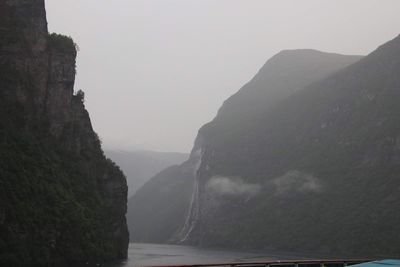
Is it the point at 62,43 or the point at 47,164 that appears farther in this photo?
the point at 62,43

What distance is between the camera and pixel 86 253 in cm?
10544

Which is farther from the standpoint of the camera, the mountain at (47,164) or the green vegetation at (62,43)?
the green vegetation at (62,43)

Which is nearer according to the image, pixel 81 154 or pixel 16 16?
pixel 16 16

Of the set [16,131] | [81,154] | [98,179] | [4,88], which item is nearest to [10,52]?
[4,88]

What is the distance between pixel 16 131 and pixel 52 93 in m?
20.1

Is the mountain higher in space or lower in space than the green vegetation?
lower

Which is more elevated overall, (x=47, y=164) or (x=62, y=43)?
(x=62, y=43)

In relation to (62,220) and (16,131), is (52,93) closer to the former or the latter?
(16,131)

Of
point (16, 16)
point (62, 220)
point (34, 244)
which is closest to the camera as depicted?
point (34, 244)

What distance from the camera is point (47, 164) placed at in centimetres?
10944

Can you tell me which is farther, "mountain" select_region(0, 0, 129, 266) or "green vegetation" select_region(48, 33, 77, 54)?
"green vegetation" select_region(48, 33, 77, 54)

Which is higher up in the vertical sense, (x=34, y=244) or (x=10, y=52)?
(x=10, y=52)

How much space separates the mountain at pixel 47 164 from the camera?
302 ft

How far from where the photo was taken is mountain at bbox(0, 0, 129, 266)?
91.9 m
